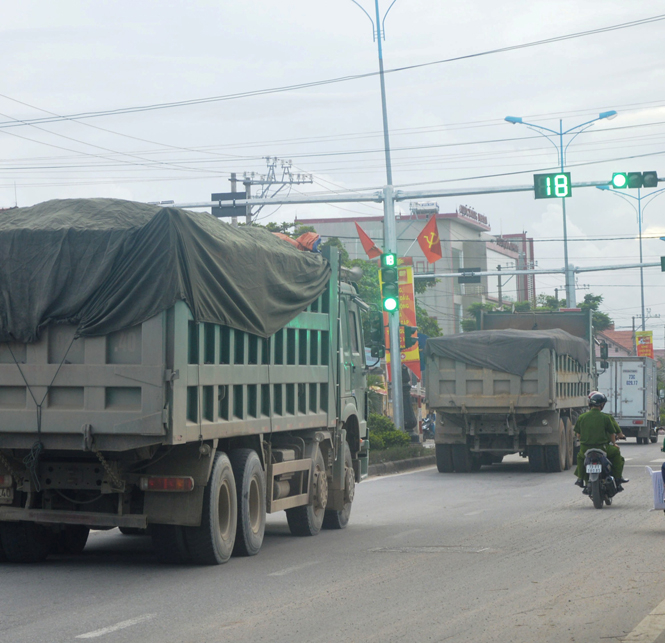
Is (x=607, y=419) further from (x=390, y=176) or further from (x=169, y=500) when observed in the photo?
(x=390, y=176)

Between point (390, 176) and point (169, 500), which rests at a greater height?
point (390, 176)

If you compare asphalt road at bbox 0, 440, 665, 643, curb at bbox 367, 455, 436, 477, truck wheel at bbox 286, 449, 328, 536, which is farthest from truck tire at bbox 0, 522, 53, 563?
curb at bbox 367, 455, 436, 477

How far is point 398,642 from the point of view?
6.47 metres

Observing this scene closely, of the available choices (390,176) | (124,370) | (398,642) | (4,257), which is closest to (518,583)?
(398,642)

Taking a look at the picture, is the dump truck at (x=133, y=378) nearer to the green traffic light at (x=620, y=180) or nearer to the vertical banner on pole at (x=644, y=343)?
the green traffic light at (x=620, y=180)

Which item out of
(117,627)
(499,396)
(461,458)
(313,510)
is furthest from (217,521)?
(461,458)

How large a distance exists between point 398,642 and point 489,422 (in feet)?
51.4

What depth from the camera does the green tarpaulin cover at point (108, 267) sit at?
859 cm

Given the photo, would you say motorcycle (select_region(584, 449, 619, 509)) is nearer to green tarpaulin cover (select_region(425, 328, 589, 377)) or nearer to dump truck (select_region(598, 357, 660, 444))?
green tarpaulin cover (select_region(425, 328, 589, 377))

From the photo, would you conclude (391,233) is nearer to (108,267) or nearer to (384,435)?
(384,435)

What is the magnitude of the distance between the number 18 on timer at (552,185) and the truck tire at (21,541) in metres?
14.9

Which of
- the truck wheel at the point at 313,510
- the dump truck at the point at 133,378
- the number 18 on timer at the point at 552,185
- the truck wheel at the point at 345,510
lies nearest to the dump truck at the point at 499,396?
the number 18 on timer at the point at 552,185

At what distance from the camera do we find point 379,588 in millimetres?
8414

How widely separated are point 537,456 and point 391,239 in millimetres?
6693
